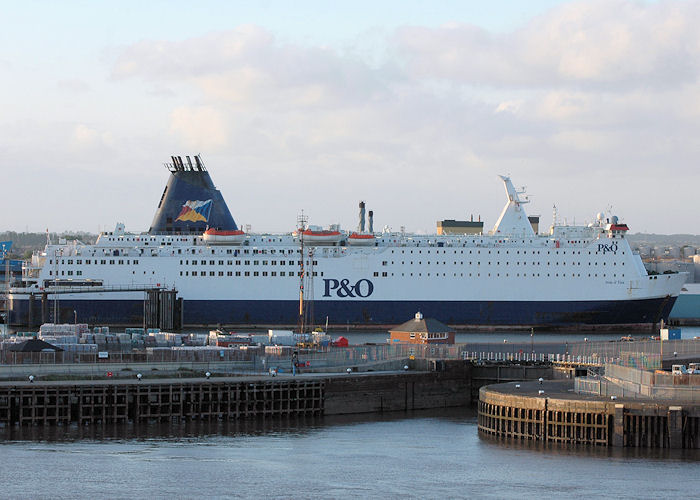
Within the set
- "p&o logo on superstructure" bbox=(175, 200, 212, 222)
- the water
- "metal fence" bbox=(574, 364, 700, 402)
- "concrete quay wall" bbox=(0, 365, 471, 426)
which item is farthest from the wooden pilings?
"p&o logo on superstructure" bbox=(175, 200, 212, 222)

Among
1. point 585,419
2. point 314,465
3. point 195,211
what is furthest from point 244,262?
point 314,465

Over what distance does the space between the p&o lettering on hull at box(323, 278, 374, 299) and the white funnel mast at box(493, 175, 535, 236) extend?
28.2 ft

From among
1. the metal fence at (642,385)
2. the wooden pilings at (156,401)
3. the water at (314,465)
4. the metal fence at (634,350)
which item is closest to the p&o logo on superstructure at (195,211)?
the metal fence at (634,350)

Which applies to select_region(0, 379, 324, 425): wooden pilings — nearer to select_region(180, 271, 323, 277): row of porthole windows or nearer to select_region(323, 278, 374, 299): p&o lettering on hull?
select_region(323, 278, 374, 299): p&o lettering on hull

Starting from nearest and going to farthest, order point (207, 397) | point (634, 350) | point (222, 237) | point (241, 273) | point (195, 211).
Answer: point (207, 397)
point (634, 350)
point (241, 273)
point (222, 237)
point (195, 211)

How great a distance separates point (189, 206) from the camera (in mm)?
72312

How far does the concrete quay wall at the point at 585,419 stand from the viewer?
30.1 m

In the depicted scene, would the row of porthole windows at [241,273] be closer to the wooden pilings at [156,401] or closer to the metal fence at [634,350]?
the metal fence at [634,350]

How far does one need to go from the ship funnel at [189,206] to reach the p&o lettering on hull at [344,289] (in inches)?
299

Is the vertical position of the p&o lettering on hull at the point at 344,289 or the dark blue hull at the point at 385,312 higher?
the p&o lettering on hull at the point at 344,289

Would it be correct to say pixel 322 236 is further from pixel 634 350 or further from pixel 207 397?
pixel 207 397

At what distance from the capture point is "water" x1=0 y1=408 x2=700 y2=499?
88.6 feet

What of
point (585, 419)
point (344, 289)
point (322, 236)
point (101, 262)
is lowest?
point (585, 419)

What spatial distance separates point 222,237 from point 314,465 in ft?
135
